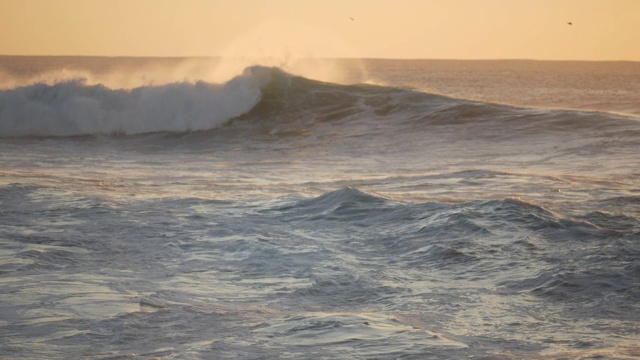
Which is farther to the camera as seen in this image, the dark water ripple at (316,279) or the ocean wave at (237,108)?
the ocean wave at (237,108)

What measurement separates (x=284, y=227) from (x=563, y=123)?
1354cm

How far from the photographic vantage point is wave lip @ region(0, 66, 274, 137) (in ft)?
88.8

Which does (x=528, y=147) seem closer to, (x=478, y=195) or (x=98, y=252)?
(x=478, y=195)

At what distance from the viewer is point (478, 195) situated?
12.9 metres

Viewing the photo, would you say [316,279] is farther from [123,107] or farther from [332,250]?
[123,107]

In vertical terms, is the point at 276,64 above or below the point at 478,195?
above

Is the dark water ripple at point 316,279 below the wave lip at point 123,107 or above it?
below

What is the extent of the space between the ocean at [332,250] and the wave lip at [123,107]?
501 cm

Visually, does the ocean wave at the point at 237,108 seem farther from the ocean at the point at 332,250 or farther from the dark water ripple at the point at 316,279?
the dark water ripple at the point at 316,279

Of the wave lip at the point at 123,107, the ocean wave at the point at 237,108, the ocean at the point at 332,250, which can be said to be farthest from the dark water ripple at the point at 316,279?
the wave lip at the point at 123,107

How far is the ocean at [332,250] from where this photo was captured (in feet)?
20.7

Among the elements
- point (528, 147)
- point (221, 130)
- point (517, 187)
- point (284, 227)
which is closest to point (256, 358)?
point (284, 227)

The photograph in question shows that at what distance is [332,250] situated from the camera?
943 cm

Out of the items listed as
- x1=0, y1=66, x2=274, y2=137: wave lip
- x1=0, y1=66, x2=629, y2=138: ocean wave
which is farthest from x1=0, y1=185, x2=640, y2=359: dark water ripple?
x1=0, y1=66, x2=274, y2=137: wave lip
